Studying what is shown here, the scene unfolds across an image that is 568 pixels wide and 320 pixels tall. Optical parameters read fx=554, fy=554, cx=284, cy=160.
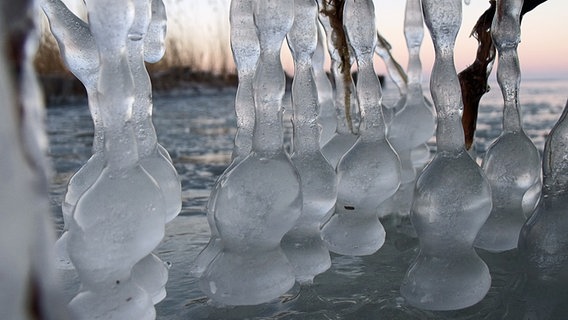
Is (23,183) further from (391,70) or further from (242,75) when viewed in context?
(391,70)

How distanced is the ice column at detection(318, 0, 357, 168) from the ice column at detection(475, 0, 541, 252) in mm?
381

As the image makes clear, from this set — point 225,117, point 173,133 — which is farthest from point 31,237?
point 225,117

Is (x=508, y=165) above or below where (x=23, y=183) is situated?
below

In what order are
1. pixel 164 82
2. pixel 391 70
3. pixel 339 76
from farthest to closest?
pixel 164 82, pixel 391 70, pixel 339 76

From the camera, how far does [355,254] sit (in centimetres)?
114

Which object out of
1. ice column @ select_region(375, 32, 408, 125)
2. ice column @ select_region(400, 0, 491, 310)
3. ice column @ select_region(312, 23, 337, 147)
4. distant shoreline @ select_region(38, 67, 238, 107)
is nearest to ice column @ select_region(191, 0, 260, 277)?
ice column @ select_region(400, 0, 491, 310)

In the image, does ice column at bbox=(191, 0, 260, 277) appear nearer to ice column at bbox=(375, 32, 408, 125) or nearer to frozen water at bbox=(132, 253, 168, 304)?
frozen water at bbox=(132, 253, 168, 304)

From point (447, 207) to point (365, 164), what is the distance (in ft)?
0.85

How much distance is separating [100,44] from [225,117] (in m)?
6.14

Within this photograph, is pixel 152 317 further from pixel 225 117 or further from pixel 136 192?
pixel 225 117

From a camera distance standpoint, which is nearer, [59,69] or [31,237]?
[31,237]

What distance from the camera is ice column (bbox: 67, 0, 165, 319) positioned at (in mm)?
670

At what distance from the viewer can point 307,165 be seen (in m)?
1.00

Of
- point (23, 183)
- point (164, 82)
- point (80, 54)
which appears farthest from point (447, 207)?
point (164, 82)
